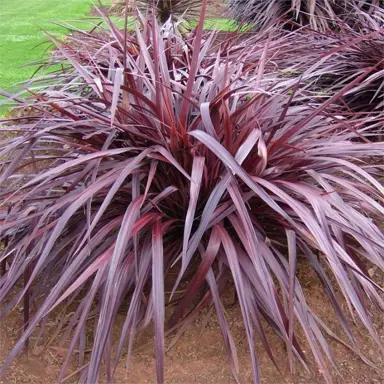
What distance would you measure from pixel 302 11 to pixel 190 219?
452 cm

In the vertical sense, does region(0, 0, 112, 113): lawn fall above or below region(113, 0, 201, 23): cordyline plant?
below

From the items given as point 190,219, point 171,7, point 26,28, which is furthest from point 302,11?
point 26,28

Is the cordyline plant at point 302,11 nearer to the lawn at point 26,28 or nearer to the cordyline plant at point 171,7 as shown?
the cordyline plant at point 171,7

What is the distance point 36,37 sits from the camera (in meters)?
7.87

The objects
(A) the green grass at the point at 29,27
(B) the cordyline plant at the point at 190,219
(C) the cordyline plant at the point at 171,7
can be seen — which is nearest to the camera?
(B) the cordyline plant at the point at 190,219

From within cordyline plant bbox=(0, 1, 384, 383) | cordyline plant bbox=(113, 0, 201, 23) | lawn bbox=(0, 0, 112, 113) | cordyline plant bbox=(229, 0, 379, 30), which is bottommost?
lawn bbox=(0, 0, 112, 113)

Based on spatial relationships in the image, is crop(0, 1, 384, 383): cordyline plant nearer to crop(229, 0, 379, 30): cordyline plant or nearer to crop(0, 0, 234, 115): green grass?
crop(0, 0, 234, 115): green grass

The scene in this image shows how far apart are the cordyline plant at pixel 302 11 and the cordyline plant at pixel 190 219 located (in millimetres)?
3270

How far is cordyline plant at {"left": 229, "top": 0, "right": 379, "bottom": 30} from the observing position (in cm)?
524

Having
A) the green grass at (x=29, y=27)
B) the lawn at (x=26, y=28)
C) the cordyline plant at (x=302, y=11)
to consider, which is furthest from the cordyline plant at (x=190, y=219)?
the cordyline plant at (x=302, y=11)

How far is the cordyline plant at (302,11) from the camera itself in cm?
524

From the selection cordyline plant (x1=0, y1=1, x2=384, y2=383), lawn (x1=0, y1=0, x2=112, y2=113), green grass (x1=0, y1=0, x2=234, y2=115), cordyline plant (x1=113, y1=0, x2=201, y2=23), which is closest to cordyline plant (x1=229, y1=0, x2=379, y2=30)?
green grass (x1=0, y1=0, x2=234, y2=115)

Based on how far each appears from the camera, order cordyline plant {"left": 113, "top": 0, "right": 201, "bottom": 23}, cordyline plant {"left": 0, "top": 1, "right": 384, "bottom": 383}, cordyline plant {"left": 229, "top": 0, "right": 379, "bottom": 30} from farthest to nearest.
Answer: cordyline plant {"left": 113, "top": 0, "right": 201, "bottom": 23}, cordyline plant {"left": 229, "top": 0, "right": 379, "bottom": 30}, cordyline plant {"left": 0, "top": 1, "right": 384, "bottom": 383}

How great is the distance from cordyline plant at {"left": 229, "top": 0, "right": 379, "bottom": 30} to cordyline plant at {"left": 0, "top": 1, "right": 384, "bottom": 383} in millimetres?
3270
